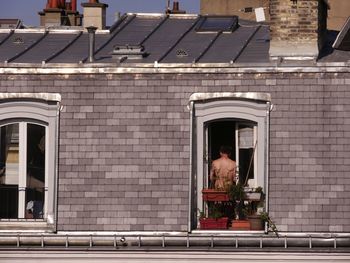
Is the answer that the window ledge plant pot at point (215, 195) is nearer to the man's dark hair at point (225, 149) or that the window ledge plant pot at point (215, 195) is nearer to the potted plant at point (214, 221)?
the potted plant at point (214, 221)

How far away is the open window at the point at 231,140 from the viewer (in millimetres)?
24531

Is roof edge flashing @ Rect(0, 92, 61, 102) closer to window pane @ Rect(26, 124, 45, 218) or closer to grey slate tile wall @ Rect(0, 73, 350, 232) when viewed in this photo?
grey slate tile wall @ Rect(0, 73, 350, 232)

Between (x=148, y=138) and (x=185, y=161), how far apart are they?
0.72 meters

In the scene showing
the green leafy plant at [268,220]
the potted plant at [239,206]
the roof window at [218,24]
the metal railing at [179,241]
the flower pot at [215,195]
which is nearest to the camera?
the metal railing at [179,241]

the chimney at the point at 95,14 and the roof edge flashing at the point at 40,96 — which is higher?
the chimney at the point at 95,14

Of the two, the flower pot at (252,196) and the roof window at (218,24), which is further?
the roof window at (218,24)

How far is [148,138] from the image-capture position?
970 inches

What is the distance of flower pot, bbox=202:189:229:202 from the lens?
2458cm

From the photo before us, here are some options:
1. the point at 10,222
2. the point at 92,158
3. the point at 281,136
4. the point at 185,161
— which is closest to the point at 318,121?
the point at 281,136

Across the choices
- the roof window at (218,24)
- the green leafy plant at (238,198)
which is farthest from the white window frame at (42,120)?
the roof window at (218,24)

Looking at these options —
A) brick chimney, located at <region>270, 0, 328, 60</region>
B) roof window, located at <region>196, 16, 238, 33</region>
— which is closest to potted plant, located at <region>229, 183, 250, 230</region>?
brick chimney, located at <region>270, 0, 328, 60</region>

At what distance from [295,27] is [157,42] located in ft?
9.73

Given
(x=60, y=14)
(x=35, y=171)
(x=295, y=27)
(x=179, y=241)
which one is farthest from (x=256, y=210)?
(x=60, y=14)

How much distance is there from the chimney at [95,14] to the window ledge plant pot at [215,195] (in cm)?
754
